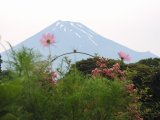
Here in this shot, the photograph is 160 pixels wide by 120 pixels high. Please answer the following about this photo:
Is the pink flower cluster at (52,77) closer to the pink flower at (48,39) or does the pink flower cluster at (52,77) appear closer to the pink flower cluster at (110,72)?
the pink flower at (48,39)

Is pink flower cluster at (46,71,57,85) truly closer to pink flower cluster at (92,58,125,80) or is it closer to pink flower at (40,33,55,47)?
pink flower at (40,33,55,47)

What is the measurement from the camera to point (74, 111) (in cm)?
589

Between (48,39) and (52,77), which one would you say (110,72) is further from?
(52,77)

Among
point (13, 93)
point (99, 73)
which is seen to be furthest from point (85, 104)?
point (99, 73)

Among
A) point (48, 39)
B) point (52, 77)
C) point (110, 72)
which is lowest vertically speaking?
point (52, 77)

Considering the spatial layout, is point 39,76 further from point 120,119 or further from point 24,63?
point 120,119

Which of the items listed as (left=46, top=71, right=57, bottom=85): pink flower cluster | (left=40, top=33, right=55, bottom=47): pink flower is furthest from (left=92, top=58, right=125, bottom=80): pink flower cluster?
(left=46, top=71, right=57, bottom=85): pink flower cluster

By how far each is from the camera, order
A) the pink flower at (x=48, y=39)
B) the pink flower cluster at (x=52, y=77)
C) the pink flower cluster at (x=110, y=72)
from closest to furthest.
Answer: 1. the pink flower cluster at (x=52, y=77)
2. the pink flower at (x=48, y=39)
3. the pink flower cluster at (x=110, y=72)

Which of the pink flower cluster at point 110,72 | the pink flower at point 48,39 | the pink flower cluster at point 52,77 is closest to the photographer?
the pink flower cluster at point 52,77

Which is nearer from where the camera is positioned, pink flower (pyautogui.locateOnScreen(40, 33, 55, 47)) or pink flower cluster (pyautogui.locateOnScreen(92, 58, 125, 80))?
pink flower (pyautogui.locateOnScreen(40, 33, 55, 47))

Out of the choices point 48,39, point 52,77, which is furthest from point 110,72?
point 52,77

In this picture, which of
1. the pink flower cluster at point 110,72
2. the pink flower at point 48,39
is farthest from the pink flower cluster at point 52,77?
the pink flower cluster at point 110,72

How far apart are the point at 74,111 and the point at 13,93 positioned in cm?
90

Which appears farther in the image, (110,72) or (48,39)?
(110,72)
